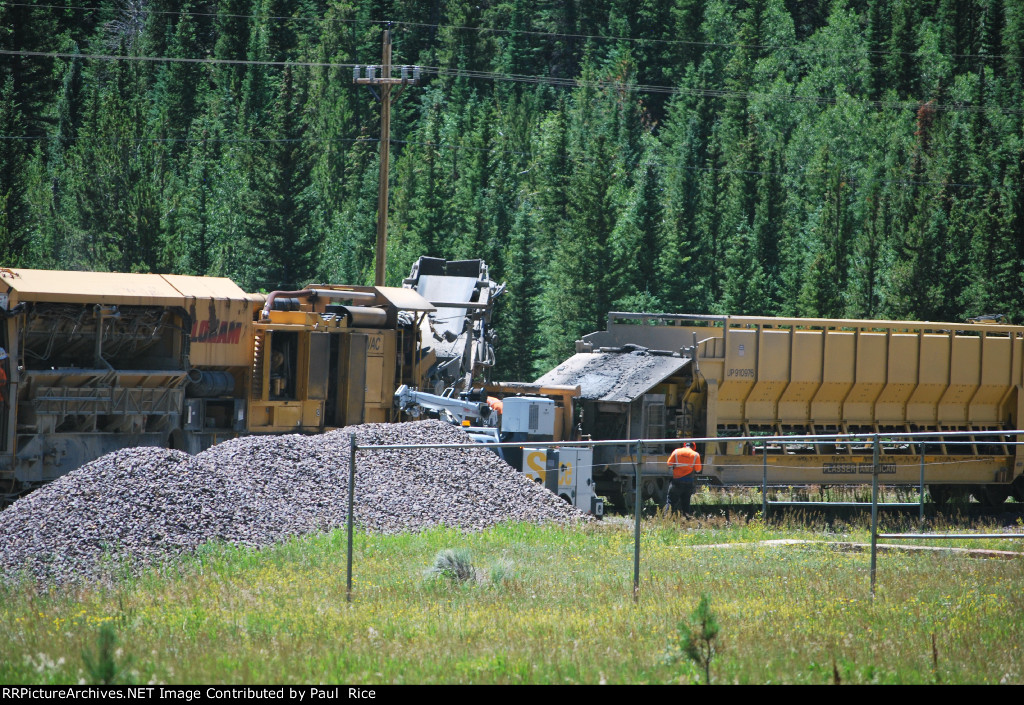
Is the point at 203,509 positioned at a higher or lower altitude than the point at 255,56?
lower

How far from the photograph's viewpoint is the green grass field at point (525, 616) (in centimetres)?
755

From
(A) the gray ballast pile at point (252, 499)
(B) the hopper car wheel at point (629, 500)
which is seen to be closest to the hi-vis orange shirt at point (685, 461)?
(A) the gray ballast pile at point (252, 499)

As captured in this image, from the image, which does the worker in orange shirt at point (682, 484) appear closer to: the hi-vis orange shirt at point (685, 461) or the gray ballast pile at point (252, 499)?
the hi-vis orange shirt at point (685, 461)

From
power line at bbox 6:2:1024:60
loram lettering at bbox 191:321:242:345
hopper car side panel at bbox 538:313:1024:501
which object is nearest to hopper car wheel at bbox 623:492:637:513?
hopper car side panel at bbox 538:313:1024:501

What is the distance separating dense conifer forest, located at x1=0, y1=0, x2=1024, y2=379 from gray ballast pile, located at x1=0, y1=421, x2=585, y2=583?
29.6m

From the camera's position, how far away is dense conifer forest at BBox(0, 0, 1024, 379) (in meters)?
47.1

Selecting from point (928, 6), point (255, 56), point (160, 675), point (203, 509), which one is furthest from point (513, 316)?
point (928, 6)

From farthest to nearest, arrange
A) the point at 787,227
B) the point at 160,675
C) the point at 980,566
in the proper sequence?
the point at 787,227
the point at 980,566
the point at 160,675

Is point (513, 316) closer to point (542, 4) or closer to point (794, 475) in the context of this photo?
point (794, 475)

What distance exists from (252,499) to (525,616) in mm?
5609

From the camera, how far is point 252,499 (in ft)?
45.7

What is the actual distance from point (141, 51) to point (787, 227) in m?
49.7
